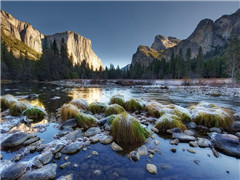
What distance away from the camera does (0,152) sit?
2.59 metres

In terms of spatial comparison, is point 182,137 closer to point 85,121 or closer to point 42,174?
point 85,121

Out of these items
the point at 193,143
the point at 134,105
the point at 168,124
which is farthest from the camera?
the point at 134,105

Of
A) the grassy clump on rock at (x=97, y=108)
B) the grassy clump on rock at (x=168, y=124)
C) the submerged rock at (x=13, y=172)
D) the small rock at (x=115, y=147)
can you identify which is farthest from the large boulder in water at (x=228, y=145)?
the grassy clump on rock at (x=97, y=108)

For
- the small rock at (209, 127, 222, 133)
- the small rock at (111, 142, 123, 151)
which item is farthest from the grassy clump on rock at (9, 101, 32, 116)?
the small rock at (209, 127, 222, 133)

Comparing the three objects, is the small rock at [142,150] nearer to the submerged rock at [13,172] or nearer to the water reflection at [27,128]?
the submerged rock at [13,172]

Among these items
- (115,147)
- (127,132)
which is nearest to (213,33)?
(127,132)

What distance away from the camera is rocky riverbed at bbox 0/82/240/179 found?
6.75 feet

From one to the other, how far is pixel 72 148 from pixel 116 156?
116 cm

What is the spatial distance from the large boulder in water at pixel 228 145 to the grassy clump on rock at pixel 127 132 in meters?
1.82

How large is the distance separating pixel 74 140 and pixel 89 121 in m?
1.14

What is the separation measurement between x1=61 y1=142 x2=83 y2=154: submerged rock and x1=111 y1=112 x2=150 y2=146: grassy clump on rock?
1.03 meters

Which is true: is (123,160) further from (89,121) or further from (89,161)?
(89,121)

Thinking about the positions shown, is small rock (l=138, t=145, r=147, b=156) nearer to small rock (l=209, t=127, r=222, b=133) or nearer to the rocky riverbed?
the rocky riverbed

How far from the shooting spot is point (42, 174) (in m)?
1.93
